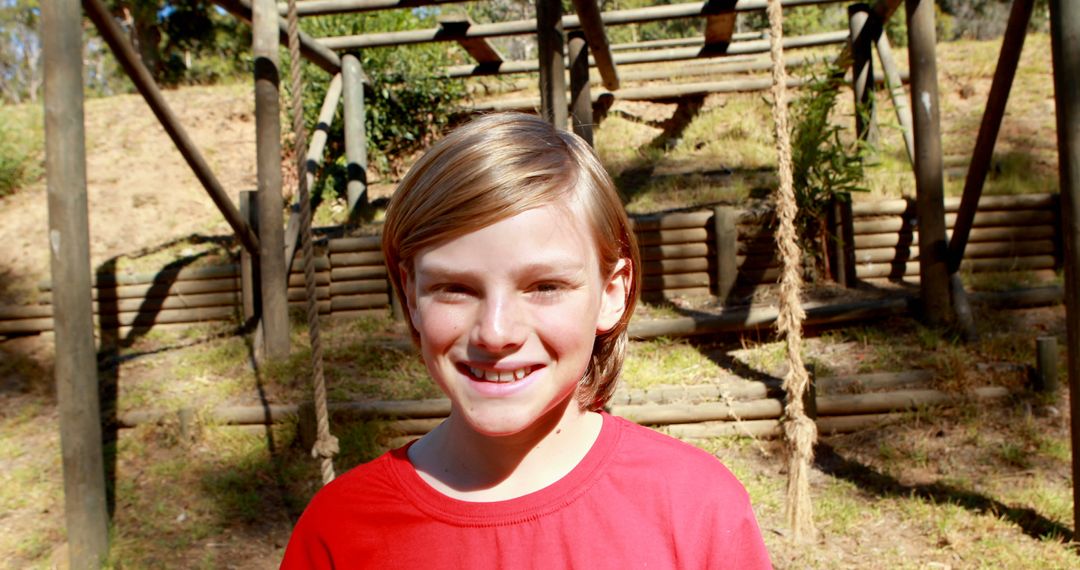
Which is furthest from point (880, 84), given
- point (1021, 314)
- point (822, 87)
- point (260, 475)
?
point (260, 475)

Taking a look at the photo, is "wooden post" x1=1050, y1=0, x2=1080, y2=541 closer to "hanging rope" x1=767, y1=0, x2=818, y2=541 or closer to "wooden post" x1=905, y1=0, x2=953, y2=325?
"hanging rope" x1=767, y1=0, x2=818, y2=541

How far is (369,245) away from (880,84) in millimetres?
6621

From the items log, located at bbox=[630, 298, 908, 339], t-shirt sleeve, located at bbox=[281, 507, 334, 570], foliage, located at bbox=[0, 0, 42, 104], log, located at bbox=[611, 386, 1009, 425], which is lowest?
log, located at bbox=[611, 386, 1009, 425]

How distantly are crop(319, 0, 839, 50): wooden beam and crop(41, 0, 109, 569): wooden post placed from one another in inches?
149

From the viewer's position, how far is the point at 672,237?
6.30 m

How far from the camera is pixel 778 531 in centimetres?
361

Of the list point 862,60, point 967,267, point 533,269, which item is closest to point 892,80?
point 862,60

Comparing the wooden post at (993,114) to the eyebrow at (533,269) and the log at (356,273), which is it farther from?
the log at (356,273)

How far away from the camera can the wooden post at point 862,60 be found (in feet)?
22.1

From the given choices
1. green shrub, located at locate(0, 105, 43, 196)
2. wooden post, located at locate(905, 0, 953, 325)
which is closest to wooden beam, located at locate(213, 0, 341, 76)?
green shrub, located at locate(0, 105, 43, 196)

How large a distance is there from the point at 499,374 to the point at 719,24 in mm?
6792

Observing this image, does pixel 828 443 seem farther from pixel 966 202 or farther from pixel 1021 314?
pixel 1021 314

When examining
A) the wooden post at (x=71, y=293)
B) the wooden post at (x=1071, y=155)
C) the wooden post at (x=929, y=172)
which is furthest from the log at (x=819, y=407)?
the wooden post at (x=71, y=293)

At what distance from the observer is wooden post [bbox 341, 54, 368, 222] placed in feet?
26.6
